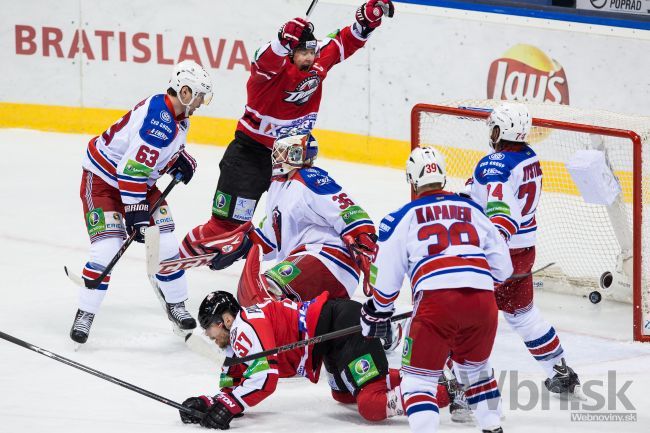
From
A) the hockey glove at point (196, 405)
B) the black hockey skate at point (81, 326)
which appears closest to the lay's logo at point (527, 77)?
the black hockey skate at point (81, 326)

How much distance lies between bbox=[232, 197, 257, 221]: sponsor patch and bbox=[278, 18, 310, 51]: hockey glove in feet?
2.70

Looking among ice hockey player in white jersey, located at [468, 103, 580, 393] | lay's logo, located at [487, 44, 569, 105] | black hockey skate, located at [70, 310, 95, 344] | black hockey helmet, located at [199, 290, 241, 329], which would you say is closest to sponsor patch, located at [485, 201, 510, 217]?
ice hockey player in white jersey, located at [468, 103, 580, 393]

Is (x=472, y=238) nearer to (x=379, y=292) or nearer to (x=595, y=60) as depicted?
(x=379, y=292)

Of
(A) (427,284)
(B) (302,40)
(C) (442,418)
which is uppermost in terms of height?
(B) (302,40)

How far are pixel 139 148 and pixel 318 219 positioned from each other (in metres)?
0.86

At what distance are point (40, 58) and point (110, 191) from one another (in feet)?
13.3

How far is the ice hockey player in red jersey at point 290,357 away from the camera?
4445 millimetres

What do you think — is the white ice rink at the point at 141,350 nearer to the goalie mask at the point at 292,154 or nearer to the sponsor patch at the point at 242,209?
the sponsor patch at the point at 242,209

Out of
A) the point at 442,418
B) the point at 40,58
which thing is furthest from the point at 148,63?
the point at 442,418

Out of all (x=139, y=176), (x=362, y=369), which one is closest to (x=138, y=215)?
(x=139, y=176)

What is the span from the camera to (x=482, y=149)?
7.13m

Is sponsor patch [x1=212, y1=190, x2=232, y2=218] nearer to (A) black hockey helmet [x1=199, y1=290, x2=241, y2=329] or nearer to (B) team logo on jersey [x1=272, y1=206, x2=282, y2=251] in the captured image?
Result: (B) team logo on jersey [x1=272, y1=206, x2=282, y2=251]

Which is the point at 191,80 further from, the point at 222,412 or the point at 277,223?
the point at 222,412

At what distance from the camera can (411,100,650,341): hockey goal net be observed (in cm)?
571
